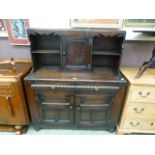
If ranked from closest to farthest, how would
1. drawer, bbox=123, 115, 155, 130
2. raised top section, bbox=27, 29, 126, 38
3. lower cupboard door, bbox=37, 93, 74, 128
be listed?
raised top section, bbox=27, 29, 126, 38, lower cupboard door, bbox=37, 93, 74, 128, drawer, bbox=123, 115, 155, 130

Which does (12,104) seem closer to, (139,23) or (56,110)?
(56,110)

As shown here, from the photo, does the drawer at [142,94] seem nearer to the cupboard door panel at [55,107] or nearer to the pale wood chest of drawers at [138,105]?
the pale wood chest of drawers at [138,105]

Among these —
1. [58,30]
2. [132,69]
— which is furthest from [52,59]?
[132,69]

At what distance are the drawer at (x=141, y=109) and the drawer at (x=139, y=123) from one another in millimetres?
68

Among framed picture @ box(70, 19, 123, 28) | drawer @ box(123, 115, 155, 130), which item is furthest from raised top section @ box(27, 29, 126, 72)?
drawer @ box(123, 115, 155, 130)

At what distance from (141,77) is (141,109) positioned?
1.11ft

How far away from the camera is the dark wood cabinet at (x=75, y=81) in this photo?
1293mm

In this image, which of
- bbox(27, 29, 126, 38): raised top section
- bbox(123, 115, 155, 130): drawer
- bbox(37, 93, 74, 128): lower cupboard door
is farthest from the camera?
bbox(123, 115, 155, 130): drawer

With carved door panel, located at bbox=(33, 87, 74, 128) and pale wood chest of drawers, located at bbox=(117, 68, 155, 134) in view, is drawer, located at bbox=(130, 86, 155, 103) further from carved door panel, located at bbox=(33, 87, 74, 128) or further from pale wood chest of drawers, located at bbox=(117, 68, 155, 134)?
carved door panel, located at bbox=(33, 87, 74, 128)

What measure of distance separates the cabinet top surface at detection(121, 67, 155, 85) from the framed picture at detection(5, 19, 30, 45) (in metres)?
1.17

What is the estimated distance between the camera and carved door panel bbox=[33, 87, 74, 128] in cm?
135
